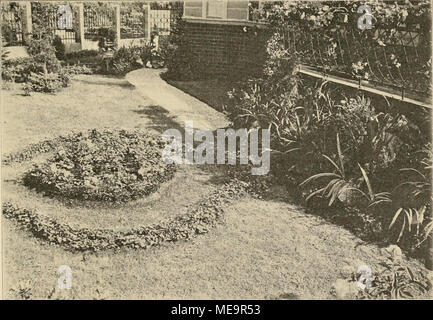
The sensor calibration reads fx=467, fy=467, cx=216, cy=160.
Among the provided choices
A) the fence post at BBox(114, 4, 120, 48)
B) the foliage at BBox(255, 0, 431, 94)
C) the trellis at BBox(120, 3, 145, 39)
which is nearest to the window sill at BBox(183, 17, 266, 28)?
the foliage at BBox(255, 0, 431, 94)

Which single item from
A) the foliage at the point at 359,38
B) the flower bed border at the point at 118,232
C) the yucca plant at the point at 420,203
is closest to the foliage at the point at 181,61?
the foliage at the point at 359,38

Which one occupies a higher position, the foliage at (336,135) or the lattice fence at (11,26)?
the lattice fence at (11,26)

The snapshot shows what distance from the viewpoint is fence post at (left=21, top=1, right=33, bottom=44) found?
327 inches

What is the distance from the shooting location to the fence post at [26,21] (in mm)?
8312

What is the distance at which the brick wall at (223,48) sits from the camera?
919 cm

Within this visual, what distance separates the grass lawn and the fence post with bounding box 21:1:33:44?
3.22 m

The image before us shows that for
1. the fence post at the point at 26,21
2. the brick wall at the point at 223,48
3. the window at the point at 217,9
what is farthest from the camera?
the window at the point at 217,9

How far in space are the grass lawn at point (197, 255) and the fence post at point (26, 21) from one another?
127 inches

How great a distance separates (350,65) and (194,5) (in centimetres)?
417

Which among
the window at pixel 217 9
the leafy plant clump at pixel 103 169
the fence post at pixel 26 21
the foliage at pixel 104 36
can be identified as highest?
the window at pixel 217 9

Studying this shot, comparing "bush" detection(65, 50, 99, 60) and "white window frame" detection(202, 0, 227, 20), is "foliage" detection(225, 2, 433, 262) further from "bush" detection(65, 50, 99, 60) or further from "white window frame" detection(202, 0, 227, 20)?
"bush" detection(65, 50, 99, 60)

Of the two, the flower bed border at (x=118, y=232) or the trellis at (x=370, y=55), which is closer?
the flower bed border at (x=118, y=232)

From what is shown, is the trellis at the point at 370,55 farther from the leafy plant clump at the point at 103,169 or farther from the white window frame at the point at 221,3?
the leafy plant clump at the point at 103,169

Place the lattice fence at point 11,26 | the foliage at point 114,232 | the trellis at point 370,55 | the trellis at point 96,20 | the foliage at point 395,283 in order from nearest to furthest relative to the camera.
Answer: the foliage at point 395,283, the foliage at point 114,232, the trellis at point 370,55, the lattice fence at point 11,26, the trellis at point 96,20
